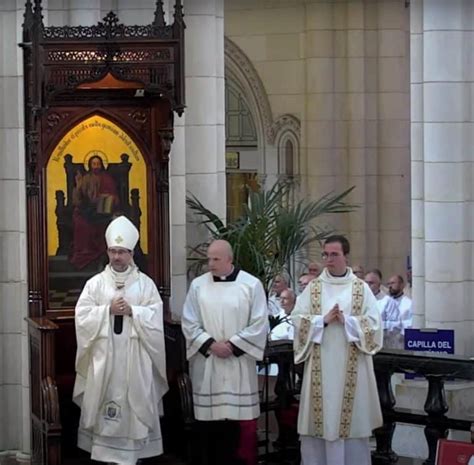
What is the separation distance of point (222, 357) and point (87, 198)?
1639 millimetres

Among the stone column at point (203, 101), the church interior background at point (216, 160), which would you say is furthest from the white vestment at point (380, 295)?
the stone column at point (203, 101)

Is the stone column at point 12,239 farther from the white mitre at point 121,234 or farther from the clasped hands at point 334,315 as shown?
the clasped hands at point 334,315

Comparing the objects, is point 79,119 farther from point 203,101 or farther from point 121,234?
point 203,101

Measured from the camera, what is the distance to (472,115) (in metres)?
12.7

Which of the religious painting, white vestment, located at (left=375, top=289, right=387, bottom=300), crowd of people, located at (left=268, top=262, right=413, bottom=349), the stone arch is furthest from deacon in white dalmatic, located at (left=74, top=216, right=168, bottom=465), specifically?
the stone arch

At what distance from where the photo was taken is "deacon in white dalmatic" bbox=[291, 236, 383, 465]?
1005 cm

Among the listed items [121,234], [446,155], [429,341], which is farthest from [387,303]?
[121,234]

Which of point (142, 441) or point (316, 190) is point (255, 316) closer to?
point (142, 441)

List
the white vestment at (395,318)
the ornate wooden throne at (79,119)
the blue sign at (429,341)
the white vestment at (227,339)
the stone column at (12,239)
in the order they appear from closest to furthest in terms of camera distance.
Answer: the white vestment at (227,339), the ornate wooden throne at (79,119), the stone column at (12,239), the blue sign at (429,341), the white vestment at (395,318)

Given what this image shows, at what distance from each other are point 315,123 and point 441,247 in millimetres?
5732

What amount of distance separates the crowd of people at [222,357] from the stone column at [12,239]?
118 cm

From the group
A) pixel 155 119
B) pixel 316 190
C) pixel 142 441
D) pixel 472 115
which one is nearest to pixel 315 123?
pixel 316 190

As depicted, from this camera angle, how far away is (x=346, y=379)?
10.1 metres

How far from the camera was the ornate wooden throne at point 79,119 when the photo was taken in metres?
10.7
